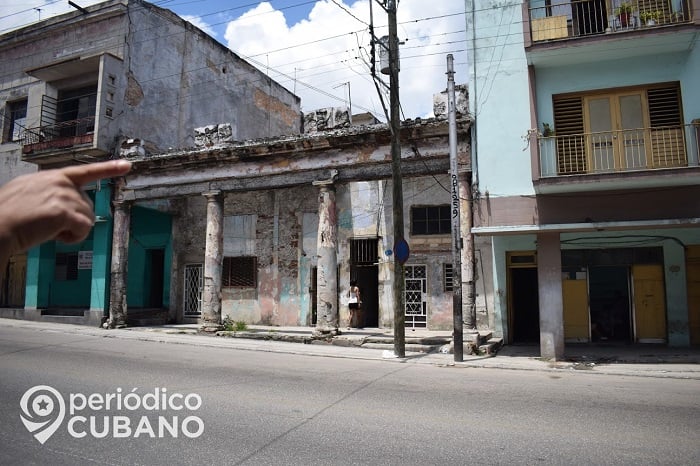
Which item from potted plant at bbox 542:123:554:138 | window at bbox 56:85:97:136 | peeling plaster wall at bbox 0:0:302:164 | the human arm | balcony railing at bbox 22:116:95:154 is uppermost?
peeling plaster wall at bbox 0:0:302:164

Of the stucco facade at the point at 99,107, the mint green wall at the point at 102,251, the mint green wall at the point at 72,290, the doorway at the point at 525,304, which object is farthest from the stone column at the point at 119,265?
the doorway at the point at 525,304

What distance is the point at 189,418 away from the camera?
5930 mm

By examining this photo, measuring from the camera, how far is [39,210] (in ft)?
4.79

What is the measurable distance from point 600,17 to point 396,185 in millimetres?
7269

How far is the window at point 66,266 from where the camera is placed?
21781 millimetres

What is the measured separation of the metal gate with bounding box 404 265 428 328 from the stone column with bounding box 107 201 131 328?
1035cm

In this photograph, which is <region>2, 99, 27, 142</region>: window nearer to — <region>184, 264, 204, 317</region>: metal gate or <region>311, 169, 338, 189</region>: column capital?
<region>184, 264, 204, 317</region>: metal gate

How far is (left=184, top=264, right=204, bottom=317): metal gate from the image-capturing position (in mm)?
20953

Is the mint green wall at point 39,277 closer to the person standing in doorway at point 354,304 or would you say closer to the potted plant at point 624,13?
the person standing in doorway at point 354,304

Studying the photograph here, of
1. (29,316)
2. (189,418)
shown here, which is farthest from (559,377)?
(29,316)

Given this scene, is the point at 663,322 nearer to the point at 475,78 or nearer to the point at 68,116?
the point at 475,78

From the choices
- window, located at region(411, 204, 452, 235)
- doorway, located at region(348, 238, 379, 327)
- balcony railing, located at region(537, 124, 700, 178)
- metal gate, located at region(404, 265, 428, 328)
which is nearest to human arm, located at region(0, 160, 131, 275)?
balcony railing, located at region(537, 124, 700, 178)

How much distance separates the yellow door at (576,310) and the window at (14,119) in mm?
23713

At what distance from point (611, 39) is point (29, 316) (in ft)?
72.0
